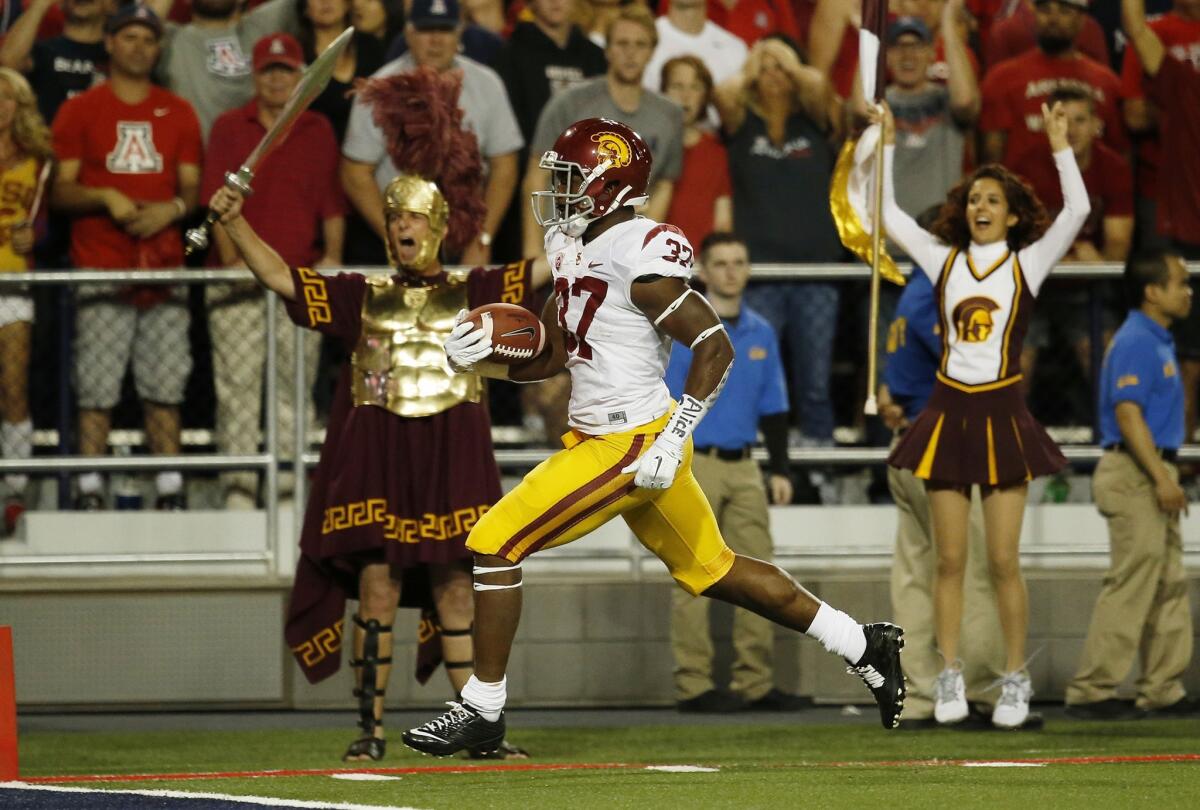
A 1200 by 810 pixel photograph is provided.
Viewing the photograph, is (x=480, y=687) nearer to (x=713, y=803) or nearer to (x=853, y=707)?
(x=713, y=803)

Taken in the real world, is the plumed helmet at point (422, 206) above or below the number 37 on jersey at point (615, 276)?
above

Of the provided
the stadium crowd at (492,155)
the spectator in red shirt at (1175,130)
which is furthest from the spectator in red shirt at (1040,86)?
the spectator in red shirt at (1175,130)

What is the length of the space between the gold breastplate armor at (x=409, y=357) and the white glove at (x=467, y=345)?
1300 millimetres

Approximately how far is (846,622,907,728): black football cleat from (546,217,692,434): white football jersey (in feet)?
3.45

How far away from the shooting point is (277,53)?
9516 mm

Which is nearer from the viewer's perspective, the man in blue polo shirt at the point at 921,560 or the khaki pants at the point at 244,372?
the man in blue polo shirt at the point at 921,560

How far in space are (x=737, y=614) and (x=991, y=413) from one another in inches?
70.0

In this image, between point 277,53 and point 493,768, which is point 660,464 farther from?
point 277,53

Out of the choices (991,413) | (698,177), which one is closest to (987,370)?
(991,413)

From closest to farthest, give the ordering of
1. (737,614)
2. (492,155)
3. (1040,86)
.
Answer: (737,614) < (492,155) < (1040,86)

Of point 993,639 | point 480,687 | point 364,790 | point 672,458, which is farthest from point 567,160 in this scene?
point 993,639

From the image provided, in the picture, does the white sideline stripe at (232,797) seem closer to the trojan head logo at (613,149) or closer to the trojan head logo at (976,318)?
the trojan head logo at (613,149)

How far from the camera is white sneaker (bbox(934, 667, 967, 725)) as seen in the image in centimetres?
803

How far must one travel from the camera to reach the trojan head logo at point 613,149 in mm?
6180
